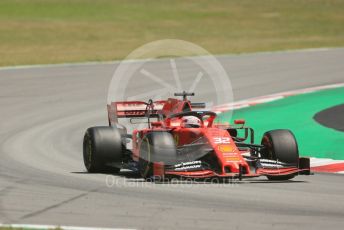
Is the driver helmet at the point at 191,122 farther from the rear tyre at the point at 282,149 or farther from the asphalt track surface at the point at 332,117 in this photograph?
the asphalt track surface at the point at 332,117

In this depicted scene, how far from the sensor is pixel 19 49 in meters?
43.8

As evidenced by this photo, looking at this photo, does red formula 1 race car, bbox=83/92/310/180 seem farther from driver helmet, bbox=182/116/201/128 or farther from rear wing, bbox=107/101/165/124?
rear wing, bbox=107/101/165/124

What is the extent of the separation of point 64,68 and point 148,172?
2084 cm

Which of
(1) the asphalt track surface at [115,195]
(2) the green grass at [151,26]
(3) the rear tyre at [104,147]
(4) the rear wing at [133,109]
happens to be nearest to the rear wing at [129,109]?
(4) the rear wing at [133,109]

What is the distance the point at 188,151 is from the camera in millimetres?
13953

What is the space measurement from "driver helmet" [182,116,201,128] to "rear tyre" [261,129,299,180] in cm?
113

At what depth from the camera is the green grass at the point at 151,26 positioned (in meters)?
44.3

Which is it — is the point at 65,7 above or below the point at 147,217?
above

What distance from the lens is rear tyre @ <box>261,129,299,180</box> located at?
14.2 metres

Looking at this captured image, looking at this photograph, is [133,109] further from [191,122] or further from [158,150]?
[158,150]

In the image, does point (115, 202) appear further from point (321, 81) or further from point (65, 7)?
point (65, 7)

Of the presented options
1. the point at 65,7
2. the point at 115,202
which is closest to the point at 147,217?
the point at 115,202

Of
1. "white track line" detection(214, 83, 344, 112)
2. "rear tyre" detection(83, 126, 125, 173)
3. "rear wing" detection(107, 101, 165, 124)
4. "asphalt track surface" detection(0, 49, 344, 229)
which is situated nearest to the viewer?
"asphalt track surface" detection(0, 49, 344, 229)

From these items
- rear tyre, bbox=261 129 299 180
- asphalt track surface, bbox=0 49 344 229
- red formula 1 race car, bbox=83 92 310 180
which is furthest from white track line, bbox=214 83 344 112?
rear tyre, bbox=261 129 299 180
